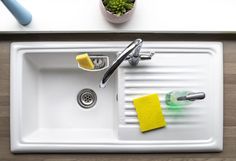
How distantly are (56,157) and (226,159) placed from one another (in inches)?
23.8

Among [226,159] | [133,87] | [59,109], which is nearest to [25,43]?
[59,109]

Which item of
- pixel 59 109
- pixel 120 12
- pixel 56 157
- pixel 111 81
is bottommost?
pixel 56 157

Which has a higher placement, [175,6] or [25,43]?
[175,6]

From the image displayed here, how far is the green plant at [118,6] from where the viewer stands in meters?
0.98

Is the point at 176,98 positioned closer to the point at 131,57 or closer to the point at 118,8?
the point at 131,57

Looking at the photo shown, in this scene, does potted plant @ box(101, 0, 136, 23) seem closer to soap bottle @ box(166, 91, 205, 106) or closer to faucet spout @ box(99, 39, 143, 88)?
faucet spout @ box(99, 39, 143, 88)

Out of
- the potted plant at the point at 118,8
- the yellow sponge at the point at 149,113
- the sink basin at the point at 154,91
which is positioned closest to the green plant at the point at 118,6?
the potted plant at the point at 118,8

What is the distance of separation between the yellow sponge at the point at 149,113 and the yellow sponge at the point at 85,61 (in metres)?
0.20

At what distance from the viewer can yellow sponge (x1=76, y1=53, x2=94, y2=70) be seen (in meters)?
1.01

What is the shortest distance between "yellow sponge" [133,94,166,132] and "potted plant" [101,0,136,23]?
0.29m

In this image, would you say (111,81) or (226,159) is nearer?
(226,159)

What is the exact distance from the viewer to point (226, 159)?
1093mm

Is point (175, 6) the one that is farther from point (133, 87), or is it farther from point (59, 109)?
point (59, 109)

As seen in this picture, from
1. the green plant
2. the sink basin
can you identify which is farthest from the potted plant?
the sink basin
